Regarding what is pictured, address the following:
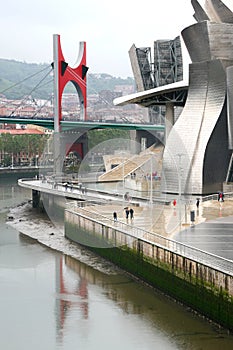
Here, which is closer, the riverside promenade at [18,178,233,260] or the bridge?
the riverside promenade at [18,178,233,260]

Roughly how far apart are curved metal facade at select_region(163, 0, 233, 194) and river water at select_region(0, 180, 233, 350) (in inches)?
262

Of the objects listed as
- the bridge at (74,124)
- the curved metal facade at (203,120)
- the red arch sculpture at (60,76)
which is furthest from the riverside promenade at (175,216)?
the bridge at (74,124)

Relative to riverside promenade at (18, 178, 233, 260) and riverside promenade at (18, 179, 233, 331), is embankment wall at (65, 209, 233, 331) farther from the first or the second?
riverside promenade at (18, 178, 233, 260)

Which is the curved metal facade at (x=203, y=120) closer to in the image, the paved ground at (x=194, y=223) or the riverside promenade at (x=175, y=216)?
the riverside promenade at (x=175, y=216)

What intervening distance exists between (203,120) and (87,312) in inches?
491

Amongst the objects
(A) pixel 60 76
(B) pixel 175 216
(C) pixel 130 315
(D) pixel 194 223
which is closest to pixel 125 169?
(A) pixel 60 76

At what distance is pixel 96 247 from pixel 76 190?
31.0ft

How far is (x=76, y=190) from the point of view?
94.0ft

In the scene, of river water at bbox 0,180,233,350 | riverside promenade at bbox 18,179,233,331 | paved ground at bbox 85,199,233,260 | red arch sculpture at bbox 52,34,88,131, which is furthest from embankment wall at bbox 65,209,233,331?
red arch sculpture at bbox 52,34,88,131

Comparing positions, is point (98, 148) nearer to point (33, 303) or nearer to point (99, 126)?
point (99, 126)

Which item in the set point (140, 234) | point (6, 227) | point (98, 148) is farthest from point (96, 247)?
point (98, 148)

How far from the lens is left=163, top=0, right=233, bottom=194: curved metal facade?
23688 mm

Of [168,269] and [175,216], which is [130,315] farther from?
[175,216]

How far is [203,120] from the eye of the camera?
24.4 m
